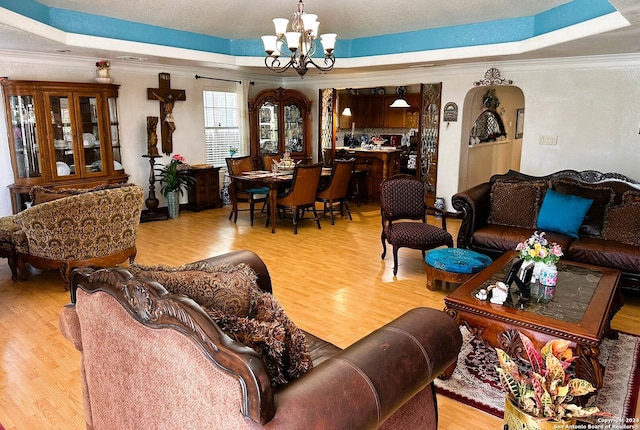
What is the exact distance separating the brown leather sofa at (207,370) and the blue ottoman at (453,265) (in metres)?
Answer: 1.94

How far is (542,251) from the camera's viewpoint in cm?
281

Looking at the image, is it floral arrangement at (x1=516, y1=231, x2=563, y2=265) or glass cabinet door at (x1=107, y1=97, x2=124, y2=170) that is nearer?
floral arrangement at (x1=516, y1=231, x2=563, y2=265)

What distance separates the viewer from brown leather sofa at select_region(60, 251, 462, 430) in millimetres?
1227

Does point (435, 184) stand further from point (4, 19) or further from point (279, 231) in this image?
point (4, 19)

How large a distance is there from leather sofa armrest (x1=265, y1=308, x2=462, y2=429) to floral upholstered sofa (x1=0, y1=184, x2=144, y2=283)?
3.13 meters

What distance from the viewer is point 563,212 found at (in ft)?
14.2

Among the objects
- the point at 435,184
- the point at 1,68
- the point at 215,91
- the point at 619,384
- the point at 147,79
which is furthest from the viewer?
the point at 215,91

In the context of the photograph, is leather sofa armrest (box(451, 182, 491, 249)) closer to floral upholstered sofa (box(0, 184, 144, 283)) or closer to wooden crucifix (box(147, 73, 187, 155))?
floral upholstered sofa (box(0, 184, 144, 283))

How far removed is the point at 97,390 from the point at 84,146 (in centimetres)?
513

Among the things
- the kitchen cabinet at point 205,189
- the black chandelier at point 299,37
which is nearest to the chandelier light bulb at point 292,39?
the black chandelier at point 299,37

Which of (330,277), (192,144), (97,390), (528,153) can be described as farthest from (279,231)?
(97,390)

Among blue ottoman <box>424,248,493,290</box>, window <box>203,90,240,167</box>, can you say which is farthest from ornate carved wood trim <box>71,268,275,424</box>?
window <box>203,90,240,167</box>

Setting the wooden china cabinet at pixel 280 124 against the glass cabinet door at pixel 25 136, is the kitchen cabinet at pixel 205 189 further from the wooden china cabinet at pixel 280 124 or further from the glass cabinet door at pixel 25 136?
the glass cabinet door at pixel 25 136

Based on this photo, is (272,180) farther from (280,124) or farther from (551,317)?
(551,317)
